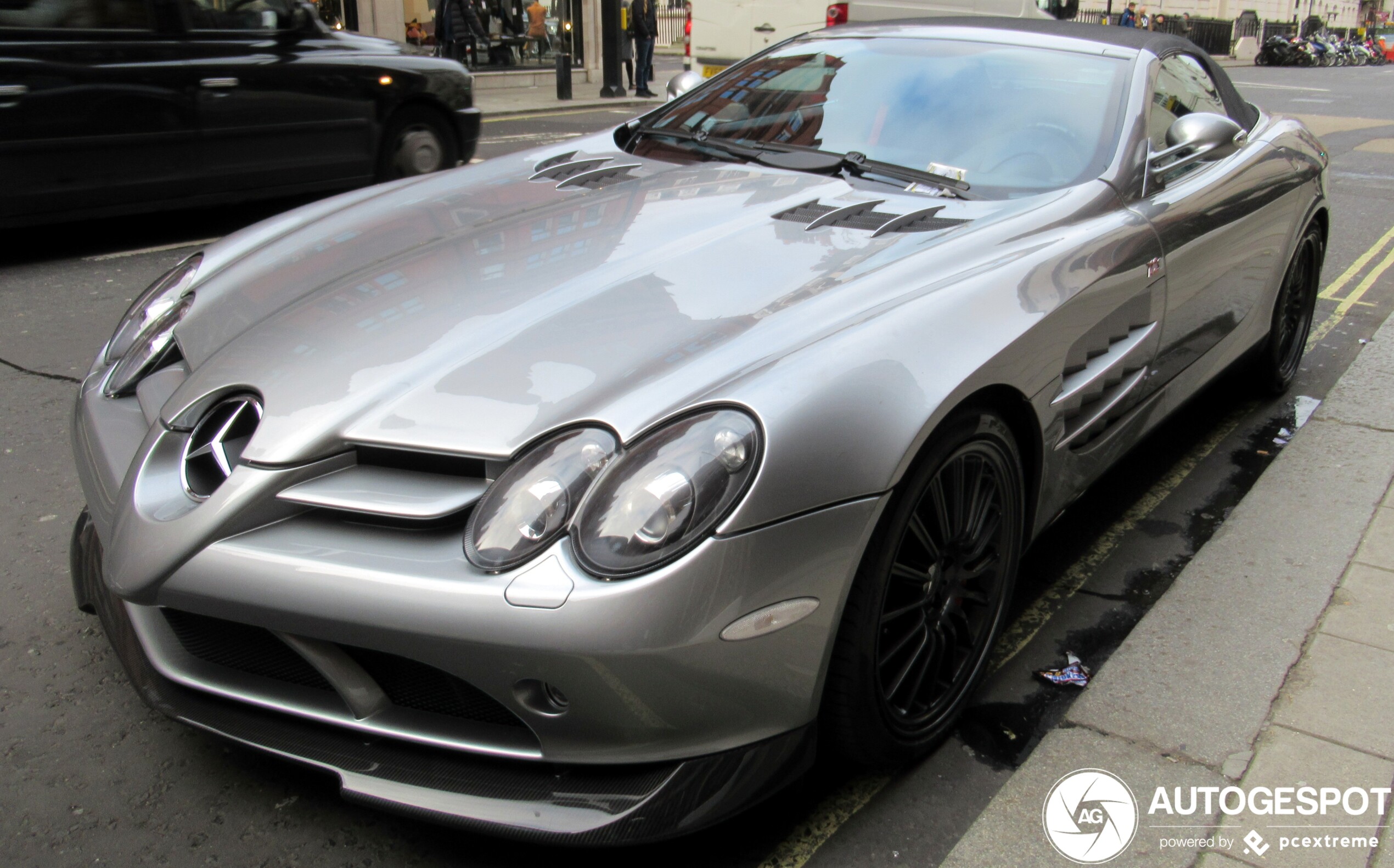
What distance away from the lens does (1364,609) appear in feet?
9.46

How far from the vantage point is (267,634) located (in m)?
1.94

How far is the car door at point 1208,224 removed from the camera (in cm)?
310

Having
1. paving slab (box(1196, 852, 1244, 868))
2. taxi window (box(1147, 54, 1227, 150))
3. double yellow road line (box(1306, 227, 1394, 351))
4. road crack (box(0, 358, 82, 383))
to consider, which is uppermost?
taxi window (box(1147, 54, 1227, 150))

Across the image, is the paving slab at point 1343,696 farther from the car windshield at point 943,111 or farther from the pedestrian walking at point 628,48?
the pedestrian walking at point 628,48

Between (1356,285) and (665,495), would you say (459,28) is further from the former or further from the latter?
(665,495)

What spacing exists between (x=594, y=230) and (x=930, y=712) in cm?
132

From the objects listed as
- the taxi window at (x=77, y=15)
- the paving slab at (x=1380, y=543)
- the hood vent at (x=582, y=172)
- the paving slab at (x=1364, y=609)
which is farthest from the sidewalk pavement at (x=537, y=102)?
the paving slab at (x=1364, y=609)

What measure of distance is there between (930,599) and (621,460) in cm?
76

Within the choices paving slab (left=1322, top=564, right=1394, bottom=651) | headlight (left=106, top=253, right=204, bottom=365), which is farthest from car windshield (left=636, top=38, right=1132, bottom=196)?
headlight (left=106, top=253, right=204, bottom=365)

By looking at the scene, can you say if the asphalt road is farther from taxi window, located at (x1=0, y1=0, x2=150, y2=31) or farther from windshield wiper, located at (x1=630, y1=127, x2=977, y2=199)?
taxi window, located at (x1=0, y1=0, x2=150, y2=31)

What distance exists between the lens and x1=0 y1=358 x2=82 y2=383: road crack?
14.3 ft

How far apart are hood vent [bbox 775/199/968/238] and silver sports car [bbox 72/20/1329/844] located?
0.05 ft

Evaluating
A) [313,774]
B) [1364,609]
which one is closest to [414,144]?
[313,774]

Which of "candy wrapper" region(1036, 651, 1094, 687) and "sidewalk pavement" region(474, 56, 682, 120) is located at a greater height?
"sidewalk pavement" region(474, 56, 682, 120)
